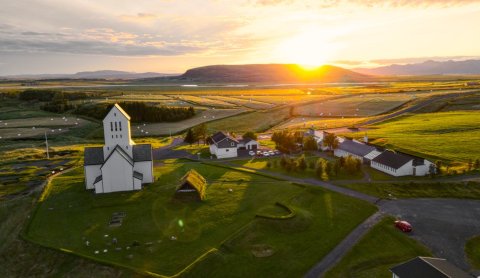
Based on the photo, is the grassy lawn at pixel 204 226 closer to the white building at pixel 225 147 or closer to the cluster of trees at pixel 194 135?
the white building at pixel 225 147

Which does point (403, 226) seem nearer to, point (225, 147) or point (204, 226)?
point (204, 226)

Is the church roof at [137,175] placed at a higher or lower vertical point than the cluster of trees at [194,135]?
lower

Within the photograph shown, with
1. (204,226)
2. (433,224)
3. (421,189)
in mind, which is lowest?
(433,224)

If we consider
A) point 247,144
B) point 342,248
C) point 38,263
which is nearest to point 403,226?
point 342,248

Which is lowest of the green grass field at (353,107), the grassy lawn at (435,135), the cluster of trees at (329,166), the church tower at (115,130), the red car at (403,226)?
the red car at (403,226)

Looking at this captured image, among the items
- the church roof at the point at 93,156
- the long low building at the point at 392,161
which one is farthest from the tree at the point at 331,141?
the church roof at the point at 93,156

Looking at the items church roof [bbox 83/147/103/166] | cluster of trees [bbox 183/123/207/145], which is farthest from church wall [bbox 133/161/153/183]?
cluster of trees [bbox 183/123/207/145]

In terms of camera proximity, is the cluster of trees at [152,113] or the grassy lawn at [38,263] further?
the cluster of trees at [152,113]
